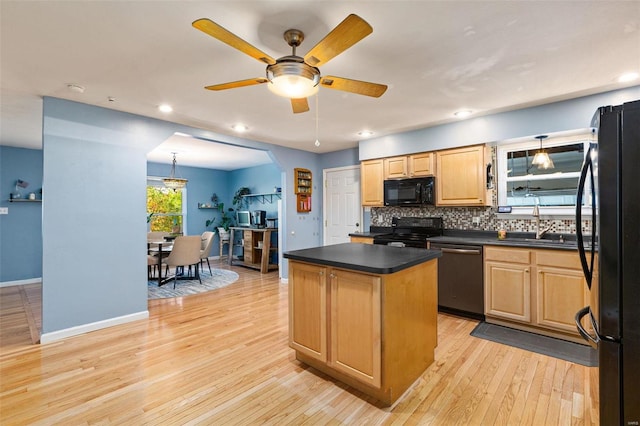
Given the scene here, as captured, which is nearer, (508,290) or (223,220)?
(508,290)

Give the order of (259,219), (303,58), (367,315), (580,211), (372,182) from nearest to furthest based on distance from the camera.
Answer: (580,211) < (303,58) < (367,315) < (372,182) < (259,219)

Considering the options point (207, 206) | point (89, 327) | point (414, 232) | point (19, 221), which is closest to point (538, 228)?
point (414, 232)

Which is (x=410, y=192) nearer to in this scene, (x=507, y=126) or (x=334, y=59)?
(x=507, y=126)

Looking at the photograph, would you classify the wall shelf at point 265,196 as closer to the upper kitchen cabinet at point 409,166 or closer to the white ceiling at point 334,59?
the upper kitchen cabinet at point 409,166

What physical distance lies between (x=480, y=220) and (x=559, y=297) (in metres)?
1.29

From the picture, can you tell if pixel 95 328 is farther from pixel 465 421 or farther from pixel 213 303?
pixel 465 421

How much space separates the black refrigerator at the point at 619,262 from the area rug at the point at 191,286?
483 centimetres

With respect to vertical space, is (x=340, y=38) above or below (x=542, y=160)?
above

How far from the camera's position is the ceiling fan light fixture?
1747mm

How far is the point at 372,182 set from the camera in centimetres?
476

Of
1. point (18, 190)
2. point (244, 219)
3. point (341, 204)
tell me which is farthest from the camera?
point (244, 219)

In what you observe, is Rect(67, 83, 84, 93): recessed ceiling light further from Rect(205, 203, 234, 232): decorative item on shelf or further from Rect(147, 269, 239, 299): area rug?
Rect(205, 203, 234, 232): decorative item on shelf

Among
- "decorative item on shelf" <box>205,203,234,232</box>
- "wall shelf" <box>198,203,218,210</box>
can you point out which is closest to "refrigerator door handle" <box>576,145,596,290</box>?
"decorative item on shelf" <box>205,203,234,232</box>

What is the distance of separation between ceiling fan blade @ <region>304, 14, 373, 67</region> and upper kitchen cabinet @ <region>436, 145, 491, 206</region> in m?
2.76
